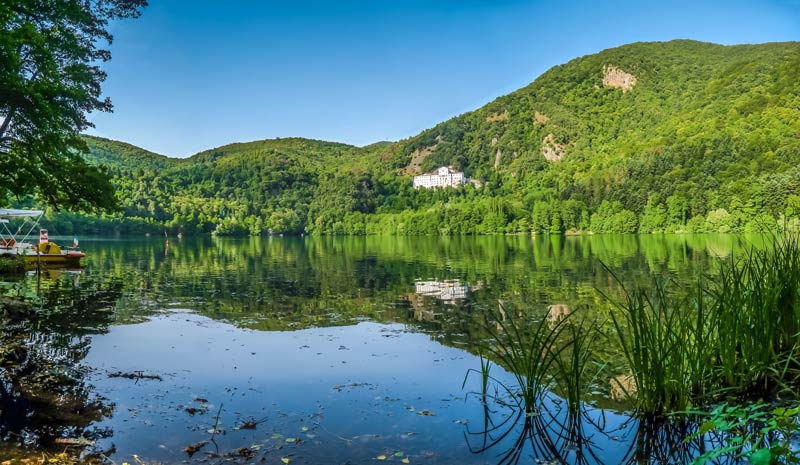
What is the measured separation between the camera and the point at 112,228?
410 feet

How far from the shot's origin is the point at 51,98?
57.5 ft

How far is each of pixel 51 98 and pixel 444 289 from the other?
54.6 feet

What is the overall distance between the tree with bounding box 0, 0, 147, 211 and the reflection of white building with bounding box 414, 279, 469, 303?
44.4 ft

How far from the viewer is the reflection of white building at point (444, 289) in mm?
20219

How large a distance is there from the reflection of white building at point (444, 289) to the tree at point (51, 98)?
13520 millimetres

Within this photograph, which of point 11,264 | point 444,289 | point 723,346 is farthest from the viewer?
point 11,264

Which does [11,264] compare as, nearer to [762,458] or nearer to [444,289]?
[444,289]

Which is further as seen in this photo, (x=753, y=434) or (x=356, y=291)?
(x=356, y=291)

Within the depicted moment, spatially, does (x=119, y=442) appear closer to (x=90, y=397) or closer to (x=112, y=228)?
(x=90, y=397)

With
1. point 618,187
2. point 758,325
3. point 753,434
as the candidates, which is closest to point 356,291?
point 758,325

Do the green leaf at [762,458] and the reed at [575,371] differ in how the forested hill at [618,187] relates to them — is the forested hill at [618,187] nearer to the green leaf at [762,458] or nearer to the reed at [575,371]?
the reed at [575,371]

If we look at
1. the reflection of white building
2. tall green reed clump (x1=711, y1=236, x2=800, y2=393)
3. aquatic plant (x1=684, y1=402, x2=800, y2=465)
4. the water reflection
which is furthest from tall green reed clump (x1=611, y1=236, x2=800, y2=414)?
the reflection of white building

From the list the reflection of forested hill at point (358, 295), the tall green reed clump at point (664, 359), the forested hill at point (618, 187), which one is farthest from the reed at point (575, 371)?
the forested hill at point (618, 187)

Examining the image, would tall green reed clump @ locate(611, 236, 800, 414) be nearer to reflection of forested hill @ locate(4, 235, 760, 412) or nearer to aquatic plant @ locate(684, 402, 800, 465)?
aquatic plant @ locate(684, 402, 800, 465)
